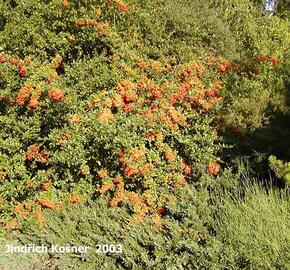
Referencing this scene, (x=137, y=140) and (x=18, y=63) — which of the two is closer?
(x=137, y=140)

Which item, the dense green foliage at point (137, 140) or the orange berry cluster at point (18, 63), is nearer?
the dense green foliage at point (137, 140)

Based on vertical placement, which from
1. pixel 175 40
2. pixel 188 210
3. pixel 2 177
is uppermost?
pixel 175 40

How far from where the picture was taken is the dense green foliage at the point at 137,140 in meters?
4.55

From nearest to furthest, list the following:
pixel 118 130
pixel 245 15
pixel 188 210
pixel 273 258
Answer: pixel 273 258, pixel 188 210, pixel 118 130, pixel 245 15

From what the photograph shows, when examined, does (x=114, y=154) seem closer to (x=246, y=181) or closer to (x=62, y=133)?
(x=62, y=133)

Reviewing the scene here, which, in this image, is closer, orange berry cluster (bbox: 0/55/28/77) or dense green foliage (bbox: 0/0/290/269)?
dense green foliage (bbox: 0/0/290/269)

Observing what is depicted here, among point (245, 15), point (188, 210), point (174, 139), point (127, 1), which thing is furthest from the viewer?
point (245, 15)

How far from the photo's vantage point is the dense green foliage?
4.55 metres

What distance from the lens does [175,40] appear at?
7.45m

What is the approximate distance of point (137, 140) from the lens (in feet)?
17.5

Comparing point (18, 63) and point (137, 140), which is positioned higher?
point (137, 140)

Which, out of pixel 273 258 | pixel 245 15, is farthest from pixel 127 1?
pixel 273 258

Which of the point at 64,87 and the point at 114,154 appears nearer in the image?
the point at 114,154

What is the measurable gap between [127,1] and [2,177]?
3.61 meters
